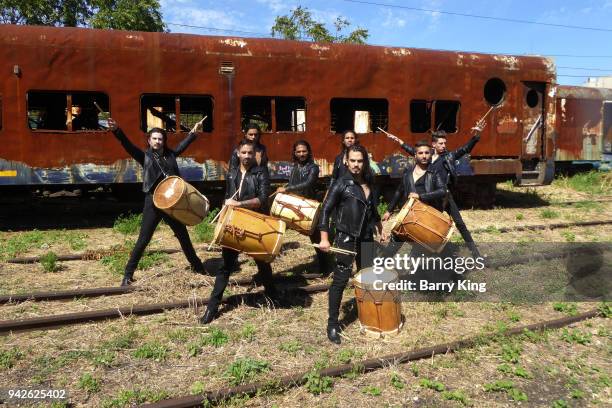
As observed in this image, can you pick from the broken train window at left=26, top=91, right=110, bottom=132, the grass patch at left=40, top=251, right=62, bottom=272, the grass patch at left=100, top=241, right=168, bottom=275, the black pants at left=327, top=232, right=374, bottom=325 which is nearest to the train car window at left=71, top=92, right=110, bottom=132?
the broken train window at left=26, top=91, right=110, bottom=132

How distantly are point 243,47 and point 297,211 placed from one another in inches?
200

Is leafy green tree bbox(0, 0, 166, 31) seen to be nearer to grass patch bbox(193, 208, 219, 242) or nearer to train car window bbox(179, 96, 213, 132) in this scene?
train car window bbox(179, 96, 213, 132)

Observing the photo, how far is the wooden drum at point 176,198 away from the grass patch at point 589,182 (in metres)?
14.0

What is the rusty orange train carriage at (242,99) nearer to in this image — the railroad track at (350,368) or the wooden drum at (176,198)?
the wooden drum at (176,198)

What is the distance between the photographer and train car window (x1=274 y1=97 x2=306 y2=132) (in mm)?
10263

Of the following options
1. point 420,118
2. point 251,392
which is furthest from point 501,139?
point 251,392

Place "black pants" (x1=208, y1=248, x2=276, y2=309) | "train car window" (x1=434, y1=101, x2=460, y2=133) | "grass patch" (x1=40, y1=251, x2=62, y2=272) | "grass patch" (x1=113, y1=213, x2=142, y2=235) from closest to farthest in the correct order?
"black pants" (x1=208, y1=248, x2=276, y2=309), "grass patch" (x1=40, y1=251, x2=62, y2=272), "grass patch" (x1=113, y1=213, x2=142, y2=235), "train car window" (x1=434, y1=101, x2=460, y2=133)

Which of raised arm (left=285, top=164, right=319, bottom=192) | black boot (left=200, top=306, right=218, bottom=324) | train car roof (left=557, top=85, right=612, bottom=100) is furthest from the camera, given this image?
train car roof (left=557, top=85, right=612, bottom=100)

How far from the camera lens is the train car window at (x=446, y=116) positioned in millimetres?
11002

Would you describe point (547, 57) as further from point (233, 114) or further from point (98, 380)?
point (98, 380)

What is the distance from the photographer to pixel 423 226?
4.85 m

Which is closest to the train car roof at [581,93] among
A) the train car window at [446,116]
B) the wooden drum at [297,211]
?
the train car window at [446,116]

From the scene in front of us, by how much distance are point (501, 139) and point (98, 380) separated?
10.3 metres

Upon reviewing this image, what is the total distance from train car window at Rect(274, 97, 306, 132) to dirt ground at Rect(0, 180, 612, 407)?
5139mm
